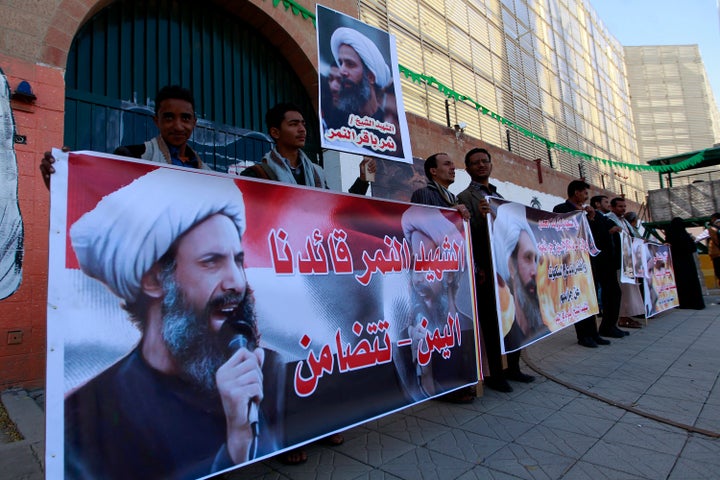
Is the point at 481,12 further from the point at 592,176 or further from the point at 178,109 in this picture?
Result: the point at 178,109

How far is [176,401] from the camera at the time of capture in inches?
60.6

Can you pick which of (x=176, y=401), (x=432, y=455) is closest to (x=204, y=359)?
(x=176, y=401)

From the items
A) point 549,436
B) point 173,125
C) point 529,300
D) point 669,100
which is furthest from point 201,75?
point 669,100

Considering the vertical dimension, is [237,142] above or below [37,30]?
below

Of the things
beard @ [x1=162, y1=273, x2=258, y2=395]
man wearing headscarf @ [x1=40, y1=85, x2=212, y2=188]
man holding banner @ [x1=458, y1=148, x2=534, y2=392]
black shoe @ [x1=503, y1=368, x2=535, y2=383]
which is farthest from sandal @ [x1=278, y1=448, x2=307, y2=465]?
black shoe @ [x1=503, y1=368, x2=535, y2=383]

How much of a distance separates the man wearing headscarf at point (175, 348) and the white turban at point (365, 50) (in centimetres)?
198

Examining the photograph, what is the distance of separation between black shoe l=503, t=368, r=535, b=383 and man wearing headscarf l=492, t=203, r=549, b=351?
37 cm

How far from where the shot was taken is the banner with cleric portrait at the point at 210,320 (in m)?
1.36

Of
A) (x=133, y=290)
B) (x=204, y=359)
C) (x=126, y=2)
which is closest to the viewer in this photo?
(x=133, y=290)

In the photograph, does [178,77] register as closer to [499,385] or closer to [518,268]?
[518,268]

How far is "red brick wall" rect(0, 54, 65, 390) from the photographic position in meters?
3.18

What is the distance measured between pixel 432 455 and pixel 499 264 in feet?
5.12

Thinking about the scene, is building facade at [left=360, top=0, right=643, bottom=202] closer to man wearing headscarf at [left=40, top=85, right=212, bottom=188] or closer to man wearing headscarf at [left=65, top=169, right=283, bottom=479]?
man wearing headscarf at [left=40, top=85, right=212, bottom=188]

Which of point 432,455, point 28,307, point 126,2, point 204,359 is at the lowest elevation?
point 432,455
